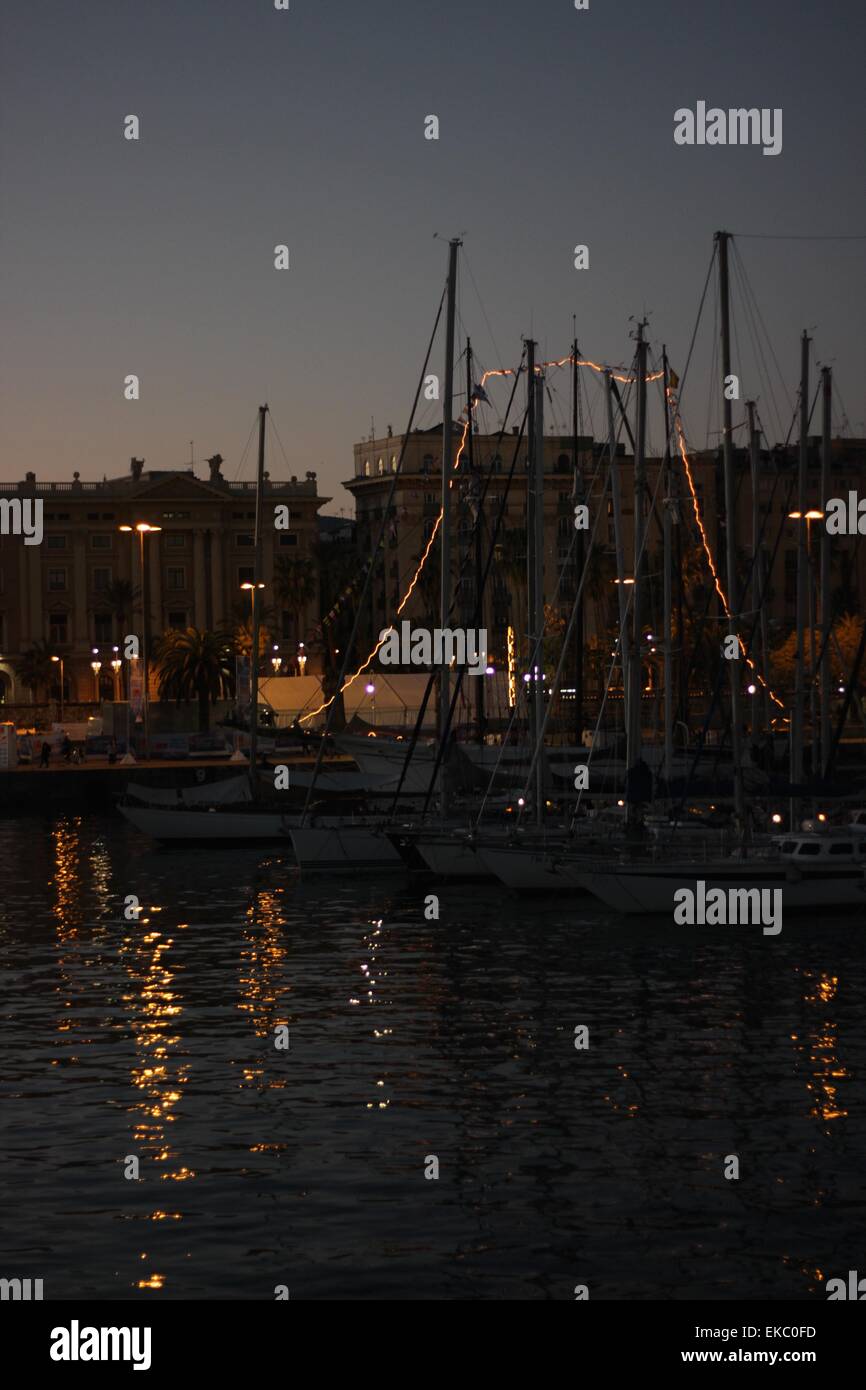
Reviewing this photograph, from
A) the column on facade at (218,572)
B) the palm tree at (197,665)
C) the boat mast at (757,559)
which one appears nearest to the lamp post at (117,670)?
the palm tree at (197,665)

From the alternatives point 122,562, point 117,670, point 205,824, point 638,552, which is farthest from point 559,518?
point 638,552

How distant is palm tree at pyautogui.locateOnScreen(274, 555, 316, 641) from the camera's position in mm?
136675

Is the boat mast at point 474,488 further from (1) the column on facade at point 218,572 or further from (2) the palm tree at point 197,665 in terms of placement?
(1) the column on facade at point 218,572

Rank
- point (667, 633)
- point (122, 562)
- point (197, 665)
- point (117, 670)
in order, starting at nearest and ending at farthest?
point (667, 633) < point (197, 665) < point (117, 670) < point (122, 562)

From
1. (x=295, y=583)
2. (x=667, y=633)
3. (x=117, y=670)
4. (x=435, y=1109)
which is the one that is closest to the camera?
(x=435, y=1109)

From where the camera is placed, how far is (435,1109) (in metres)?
24.2

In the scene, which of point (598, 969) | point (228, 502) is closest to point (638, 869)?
point (598, 969)

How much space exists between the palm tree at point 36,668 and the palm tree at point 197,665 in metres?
32.1

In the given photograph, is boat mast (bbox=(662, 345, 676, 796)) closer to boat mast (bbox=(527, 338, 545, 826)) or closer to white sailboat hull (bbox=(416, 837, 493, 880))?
boat mast (bbox=(527, 338, 545, 826))

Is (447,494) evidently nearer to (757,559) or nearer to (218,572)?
(757,559)

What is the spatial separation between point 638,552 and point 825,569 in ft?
18.4

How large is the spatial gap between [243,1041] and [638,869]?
1341 cm

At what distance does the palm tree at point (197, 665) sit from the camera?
111938mm

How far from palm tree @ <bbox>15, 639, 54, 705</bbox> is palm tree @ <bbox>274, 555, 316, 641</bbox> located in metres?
19.5
